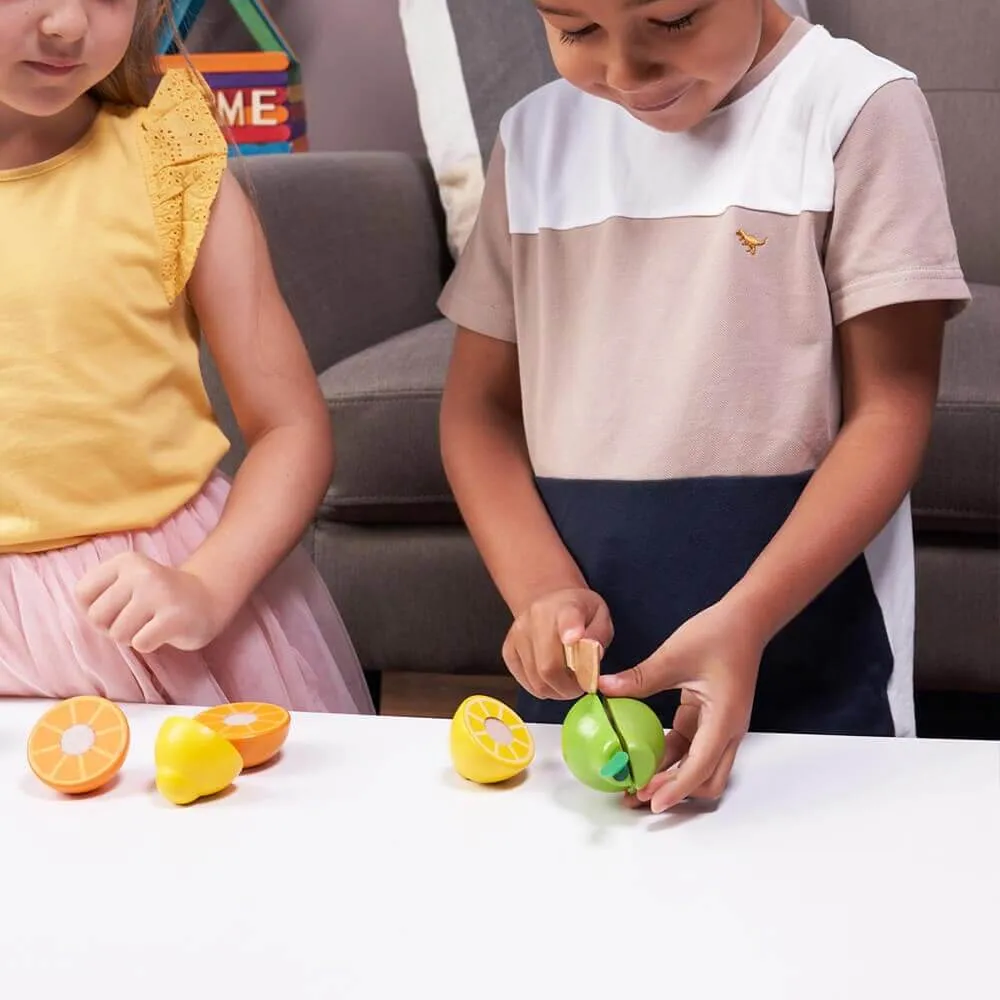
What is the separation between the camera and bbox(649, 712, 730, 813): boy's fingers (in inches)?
20.0

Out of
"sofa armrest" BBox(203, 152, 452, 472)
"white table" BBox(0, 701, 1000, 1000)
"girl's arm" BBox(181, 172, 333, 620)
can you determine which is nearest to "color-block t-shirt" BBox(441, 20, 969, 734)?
"girl's arm" BBox(181, 172, 333, 620)

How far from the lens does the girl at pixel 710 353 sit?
668mm

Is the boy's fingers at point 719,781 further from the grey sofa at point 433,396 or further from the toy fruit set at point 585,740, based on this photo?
the grey sofa at point 433,396

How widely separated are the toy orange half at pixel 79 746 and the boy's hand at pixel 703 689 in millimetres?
210

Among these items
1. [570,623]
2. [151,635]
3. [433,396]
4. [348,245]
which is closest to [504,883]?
[570,623]

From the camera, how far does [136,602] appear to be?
0.67 m

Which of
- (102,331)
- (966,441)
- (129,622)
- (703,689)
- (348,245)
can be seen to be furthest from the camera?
(348,245)

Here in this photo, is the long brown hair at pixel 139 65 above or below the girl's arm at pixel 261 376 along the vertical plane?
above

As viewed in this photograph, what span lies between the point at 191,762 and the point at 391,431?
78 centimetres

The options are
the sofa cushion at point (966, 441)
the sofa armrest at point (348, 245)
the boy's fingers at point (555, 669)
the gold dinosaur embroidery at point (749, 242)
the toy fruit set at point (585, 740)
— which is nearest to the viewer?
the toy fruit set at point (585, 740)

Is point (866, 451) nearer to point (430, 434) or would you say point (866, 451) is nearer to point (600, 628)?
point (600, 628)

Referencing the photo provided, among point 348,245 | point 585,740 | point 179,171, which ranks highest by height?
point 179,171

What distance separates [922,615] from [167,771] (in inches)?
37.2

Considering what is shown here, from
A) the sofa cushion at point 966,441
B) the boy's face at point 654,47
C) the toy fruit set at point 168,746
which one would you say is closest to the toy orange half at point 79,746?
the toy fruit set at point 168,746
